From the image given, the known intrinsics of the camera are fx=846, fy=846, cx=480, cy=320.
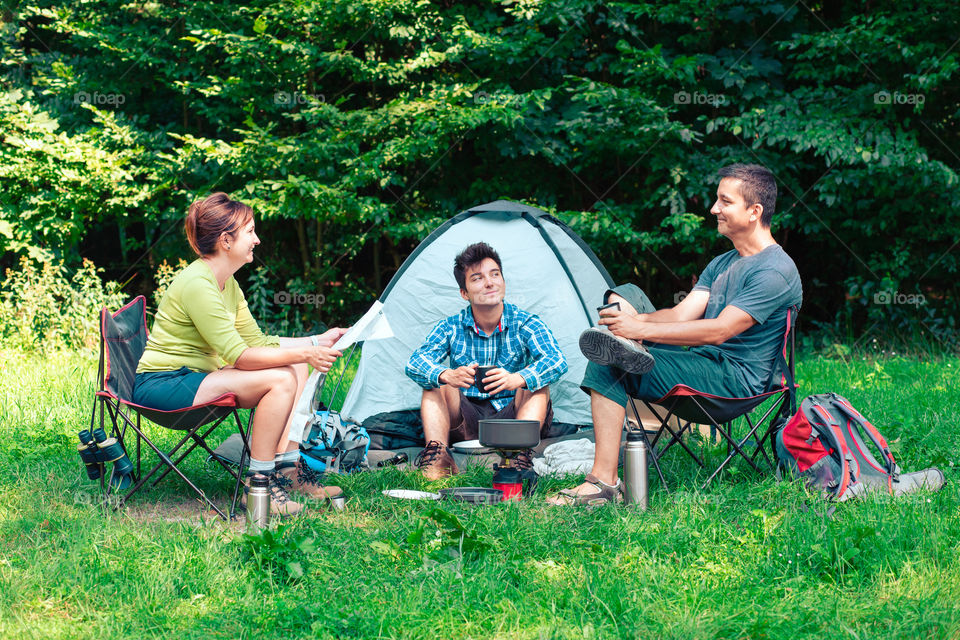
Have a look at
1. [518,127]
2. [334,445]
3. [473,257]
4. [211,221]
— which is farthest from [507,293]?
[518,127]

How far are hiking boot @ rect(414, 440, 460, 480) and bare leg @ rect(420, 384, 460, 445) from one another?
0.07m

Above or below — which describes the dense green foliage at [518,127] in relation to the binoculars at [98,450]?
above

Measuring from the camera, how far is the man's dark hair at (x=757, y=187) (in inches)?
122

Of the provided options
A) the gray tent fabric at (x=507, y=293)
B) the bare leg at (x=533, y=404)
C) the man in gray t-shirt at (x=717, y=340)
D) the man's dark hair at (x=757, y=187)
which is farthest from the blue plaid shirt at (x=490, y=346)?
the man's dark hair at (x=757, y=187)

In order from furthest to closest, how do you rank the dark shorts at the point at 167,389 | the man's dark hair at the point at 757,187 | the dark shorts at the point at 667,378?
the man's dark hair at the point at 757,187
the dark shorts at the point at 667,378
the dark shorts at the point at 167,389

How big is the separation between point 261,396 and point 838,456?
191 cm

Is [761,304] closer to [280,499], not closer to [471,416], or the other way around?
[471,416]

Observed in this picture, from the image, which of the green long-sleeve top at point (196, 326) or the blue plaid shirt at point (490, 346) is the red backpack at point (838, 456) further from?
the green long-sleeve top at point (196, 326)

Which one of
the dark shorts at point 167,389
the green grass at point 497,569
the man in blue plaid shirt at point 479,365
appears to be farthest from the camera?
the man in blue plaid shirt at point 479,365

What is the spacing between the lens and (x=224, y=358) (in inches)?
114

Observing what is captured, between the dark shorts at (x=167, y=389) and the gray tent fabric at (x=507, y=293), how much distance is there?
1.43 m

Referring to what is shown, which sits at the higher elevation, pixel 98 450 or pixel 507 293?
pixel 507 293

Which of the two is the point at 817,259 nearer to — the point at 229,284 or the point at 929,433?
the point at 929,433

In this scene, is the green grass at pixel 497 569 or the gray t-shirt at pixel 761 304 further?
the gray t-shirt at pixel 761 304
